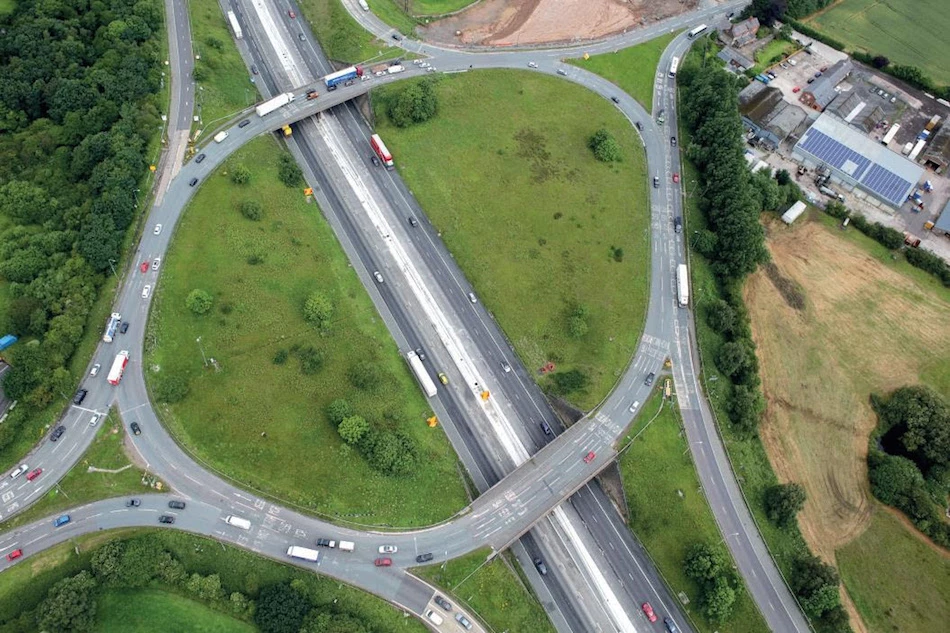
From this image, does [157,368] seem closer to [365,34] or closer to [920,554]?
[365,34]

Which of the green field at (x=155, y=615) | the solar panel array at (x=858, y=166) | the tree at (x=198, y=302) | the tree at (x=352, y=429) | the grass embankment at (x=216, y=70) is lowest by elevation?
the green field at (x=155, y=615)

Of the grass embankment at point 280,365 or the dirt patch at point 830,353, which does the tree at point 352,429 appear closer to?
the grass embankment at point 280,365

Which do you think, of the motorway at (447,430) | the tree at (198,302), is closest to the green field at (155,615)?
the motorway at (447,430)

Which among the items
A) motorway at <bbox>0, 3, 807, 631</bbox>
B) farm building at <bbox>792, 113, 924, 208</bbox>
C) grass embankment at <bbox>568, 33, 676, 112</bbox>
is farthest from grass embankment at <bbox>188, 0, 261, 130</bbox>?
farm building at <bbox>792, 113, 924, 208</bbox>

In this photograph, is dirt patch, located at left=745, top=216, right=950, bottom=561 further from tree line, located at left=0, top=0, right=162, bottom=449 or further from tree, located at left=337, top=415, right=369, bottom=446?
tree line, located at left=0, top=0, right=162, bottom=449

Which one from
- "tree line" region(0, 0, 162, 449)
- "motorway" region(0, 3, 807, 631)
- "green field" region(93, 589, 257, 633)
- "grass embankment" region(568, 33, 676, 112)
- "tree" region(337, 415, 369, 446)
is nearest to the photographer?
"green field" region(93, 589, 257, 633)

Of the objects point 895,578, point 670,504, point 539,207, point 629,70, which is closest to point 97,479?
point 670,504

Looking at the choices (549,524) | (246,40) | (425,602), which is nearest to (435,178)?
(246,40)

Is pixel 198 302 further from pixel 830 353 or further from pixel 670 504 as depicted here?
pixel 830 353
